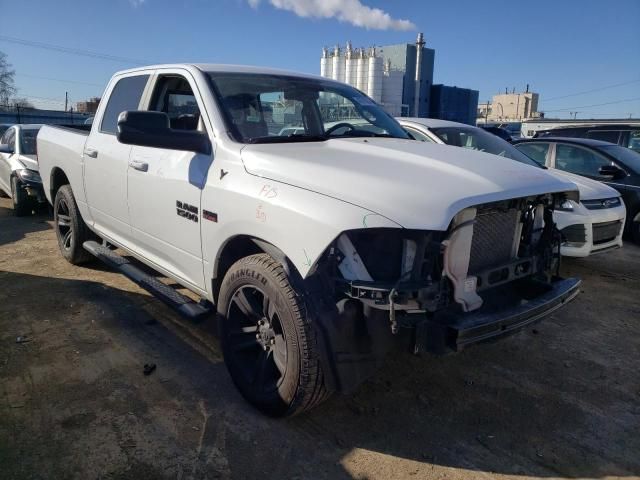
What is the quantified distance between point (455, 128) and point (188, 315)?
5082mm

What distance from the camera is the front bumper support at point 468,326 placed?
2.30 meters

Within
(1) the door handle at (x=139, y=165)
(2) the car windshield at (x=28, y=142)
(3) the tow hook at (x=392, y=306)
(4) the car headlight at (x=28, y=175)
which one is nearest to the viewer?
(3) the tow hook at (x=392, y=306)

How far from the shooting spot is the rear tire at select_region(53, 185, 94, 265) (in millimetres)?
5039

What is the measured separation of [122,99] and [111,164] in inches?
25.4

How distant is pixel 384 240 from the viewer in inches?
91.4

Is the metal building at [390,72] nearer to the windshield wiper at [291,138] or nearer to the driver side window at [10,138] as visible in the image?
the driver side window at [10,138]

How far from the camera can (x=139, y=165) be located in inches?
141

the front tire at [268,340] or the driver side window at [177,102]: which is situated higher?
the driver side window at [177,102]

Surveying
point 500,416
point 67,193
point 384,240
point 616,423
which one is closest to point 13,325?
point 67,193

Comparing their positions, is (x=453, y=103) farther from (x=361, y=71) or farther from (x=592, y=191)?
(x=592, y=191)

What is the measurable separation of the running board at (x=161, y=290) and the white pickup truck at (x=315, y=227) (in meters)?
0.01

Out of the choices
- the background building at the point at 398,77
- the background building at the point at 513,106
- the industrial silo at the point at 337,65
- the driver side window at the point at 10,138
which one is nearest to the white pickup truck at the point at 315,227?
the driver side window at the point at 10,138

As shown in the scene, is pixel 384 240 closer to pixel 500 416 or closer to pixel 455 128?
pixel 500 416

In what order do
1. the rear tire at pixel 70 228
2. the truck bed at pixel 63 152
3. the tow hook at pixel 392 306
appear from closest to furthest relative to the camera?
the tow hook at pixel 392 306, the truck bed at pixel 63 152, the rear tire at pixel 70 228
